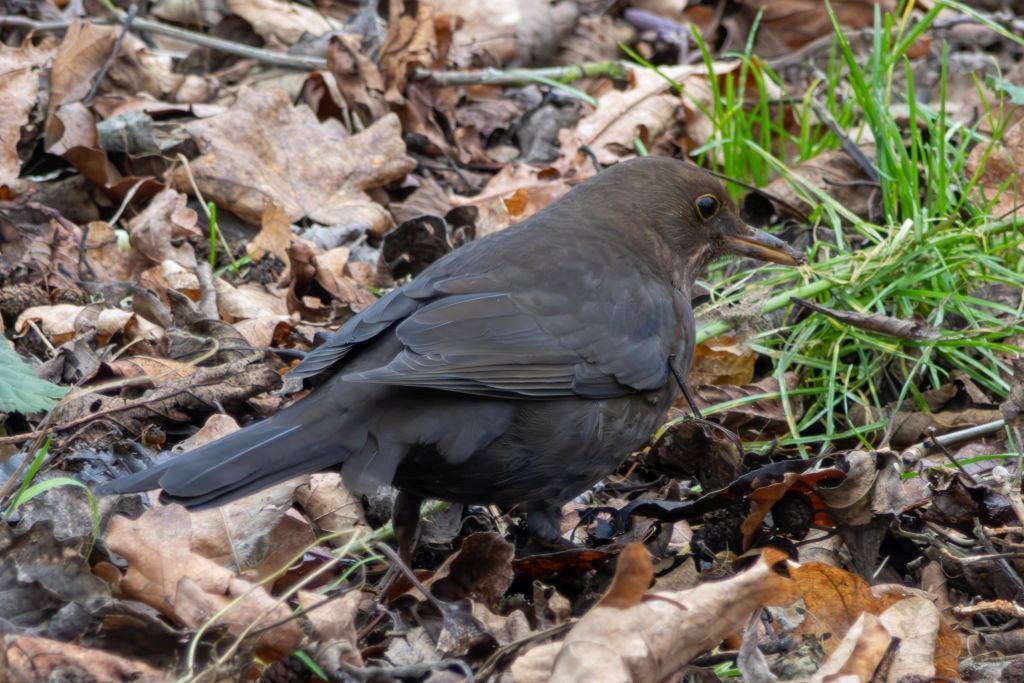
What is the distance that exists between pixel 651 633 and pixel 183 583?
39.4 inches

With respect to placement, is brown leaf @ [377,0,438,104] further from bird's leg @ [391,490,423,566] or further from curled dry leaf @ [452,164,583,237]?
bird's leg @ [391,490,423,566]

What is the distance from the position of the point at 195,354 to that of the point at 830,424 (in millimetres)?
2258

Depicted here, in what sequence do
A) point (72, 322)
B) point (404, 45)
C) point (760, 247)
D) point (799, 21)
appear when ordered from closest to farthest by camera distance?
point (72, 322) → point (760, 247) → point (404, 45) → point (799, 21)

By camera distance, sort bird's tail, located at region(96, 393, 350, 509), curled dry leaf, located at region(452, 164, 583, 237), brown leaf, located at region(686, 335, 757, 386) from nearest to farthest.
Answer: bird's tail, located at region(96, 393, 350, 509), brown leaf, located at region(686, 335, 757, 386), curled dry leaf, located at region(452, 164, 583, 237)

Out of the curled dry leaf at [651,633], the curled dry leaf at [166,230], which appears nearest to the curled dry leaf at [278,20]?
the curled dry leaf at [166,230]

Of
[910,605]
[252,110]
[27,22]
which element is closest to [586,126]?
[252,110]

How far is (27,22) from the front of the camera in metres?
5.82

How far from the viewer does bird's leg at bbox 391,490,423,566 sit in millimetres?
3598

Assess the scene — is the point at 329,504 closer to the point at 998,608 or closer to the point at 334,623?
the point at 334,623

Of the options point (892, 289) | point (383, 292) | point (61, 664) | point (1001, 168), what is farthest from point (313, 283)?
point (1001, 168)

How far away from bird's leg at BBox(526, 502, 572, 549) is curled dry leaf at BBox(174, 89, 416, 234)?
213cm

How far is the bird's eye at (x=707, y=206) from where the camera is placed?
452 centimetres

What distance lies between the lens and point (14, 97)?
16.7 ft

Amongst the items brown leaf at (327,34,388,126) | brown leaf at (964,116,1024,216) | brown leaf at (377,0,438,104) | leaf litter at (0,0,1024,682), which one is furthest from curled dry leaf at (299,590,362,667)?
brown leaf at (377,0,438,104)
